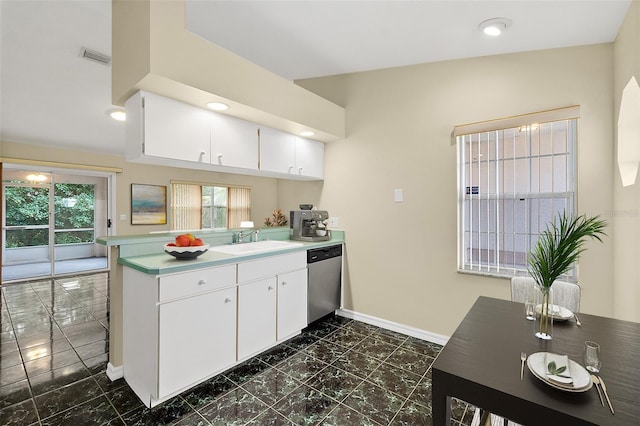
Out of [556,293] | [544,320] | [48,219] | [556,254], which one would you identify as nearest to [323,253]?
[556,293]

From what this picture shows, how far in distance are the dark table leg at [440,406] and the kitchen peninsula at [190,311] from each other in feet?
5.20

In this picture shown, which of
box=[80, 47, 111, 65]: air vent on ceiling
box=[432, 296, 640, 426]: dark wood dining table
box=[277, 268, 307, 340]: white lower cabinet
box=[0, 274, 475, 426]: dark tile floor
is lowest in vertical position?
box=[0, 274, 475, 426]: dark tile floor

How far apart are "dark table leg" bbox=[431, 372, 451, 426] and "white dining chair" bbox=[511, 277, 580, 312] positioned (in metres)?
1.20

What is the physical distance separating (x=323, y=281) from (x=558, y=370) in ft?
7.70

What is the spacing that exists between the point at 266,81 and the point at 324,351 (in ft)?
8.17

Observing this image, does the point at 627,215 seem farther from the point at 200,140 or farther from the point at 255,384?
the point at 200,140

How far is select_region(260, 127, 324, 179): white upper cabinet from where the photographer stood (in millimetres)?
2877

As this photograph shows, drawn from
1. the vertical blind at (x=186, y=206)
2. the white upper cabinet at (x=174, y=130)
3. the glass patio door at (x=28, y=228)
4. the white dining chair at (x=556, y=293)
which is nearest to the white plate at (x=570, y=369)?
the white dining chair at (x=556, y=293)

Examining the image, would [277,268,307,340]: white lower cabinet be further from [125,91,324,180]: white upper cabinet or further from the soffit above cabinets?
the soffit above cabinets

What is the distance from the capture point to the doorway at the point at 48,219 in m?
5.23

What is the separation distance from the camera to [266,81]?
8.19 ft

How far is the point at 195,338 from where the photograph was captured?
6.43ft

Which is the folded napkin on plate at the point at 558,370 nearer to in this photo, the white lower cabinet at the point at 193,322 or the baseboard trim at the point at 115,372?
the white lower cabinet at the point at 193,322

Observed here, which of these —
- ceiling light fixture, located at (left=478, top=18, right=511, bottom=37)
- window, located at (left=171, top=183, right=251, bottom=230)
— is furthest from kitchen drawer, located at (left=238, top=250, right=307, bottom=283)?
window, located at (left=171, top=183, right=251, bottom=230)
